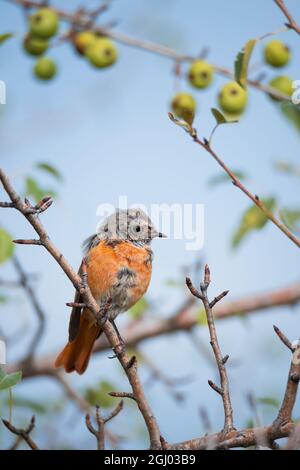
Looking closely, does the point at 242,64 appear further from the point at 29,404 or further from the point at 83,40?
the point at 29,404

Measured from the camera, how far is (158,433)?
275cm

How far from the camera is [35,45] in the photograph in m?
3.98

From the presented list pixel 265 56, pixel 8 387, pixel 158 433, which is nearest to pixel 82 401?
pixel 158 433

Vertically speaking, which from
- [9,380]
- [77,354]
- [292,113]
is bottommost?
[77,354]

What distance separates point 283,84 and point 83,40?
1.19m

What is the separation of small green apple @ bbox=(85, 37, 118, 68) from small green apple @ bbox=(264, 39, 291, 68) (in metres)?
0.82

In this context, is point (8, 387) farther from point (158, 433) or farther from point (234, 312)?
point (234, 312)

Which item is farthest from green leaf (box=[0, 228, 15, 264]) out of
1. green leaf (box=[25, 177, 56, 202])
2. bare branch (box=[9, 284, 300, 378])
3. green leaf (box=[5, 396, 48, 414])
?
bare branch (box=[9, 284, 300, 378])

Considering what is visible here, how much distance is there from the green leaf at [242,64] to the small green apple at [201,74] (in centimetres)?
91

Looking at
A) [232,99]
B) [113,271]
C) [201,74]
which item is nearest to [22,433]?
[113,271]

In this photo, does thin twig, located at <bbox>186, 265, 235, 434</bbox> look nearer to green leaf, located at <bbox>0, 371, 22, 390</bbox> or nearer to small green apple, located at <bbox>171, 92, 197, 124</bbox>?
green leaf, located at <bbox>0, 371, 22, 390</bbox>

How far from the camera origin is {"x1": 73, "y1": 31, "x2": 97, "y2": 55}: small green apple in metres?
3.89

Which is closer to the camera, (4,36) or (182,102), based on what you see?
(4,36)

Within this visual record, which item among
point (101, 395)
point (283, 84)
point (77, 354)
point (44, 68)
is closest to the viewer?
point (283, 84)
